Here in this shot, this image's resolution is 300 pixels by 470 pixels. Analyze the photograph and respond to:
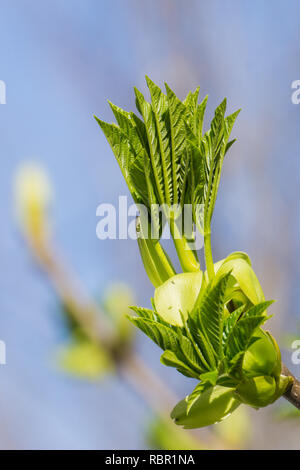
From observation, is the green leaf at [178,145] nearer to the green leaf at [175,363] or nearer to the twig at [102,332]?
the green leaf at [175,363]

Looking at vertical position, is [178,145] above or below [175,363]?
above

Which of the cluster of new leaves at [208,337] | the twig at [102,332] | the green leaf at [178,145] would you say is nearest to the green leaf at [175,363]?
the cluster of new leaves at [208,337]

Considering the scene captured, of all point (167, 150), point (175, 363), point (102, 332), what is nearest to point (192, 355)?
point (175, 363)

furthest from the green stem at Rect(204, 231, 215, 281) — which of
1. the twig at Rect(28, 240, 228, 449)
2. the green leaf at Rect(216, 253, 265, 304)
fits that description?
the twig at Rect(28, 240, 228, 449)

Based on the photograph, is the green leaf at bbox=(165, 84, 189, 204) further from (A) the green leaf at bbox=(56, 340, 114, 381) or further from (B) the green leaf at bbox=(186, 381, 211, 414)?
(A) the green leaf at bbox=(56, 340, 114, 381)

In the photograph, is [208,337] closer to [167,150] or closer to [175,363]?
[175,363]
